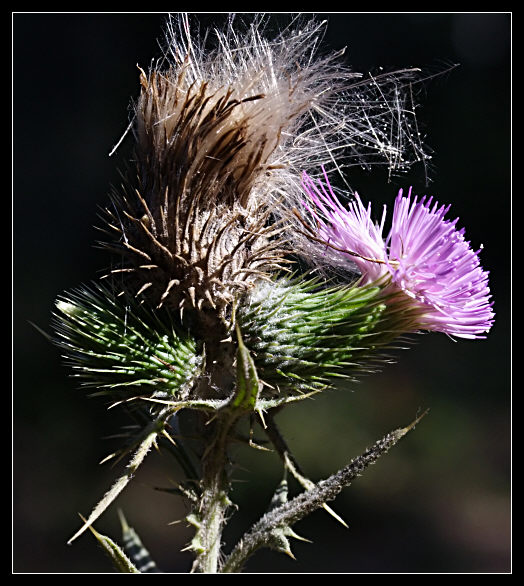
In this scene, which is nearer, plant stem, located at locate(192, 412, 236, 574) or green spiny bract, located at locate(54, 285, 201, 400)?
green spiny bract, located at locate(54, 285, 201, 400)

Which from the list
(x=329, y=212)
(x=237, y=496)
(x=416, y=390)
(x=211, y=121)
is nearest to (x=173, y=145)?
(x=211, y=121)

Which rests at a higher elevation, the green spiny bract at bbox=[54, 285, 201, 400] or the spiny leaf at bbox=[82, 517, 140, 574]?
the green spiny bract at bbox=[54, 285, 201, 400]

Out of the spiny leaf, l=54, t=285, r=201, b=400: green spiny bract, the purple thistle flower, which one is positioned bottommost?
the spiny leaf

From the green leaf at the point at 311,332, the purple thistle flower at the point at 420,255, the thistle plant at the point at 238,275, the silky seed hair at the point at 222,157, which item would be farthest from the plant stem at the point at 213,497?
the purple thistle flower at the point at 420,255

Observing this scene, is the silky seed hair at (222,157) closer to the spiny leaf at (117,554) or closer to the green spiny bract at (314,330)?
the green spiny bract at (314,330)

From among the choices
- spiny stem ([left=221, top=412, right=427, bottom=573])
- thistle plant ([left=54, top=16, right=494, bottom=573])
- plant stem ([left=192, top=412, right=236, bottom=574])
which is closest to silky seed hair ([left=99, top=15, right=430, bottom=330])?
thistle plant ([left=54, top=16, right=494, bottom=573])

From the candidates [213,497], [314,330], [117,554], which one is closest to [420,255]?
[314,330]

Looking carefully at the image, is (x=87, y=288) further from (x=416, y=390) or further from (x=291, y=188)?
(x=416, y=390)

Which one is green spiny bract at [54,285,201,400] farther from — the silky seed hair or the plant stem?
the plant stem
